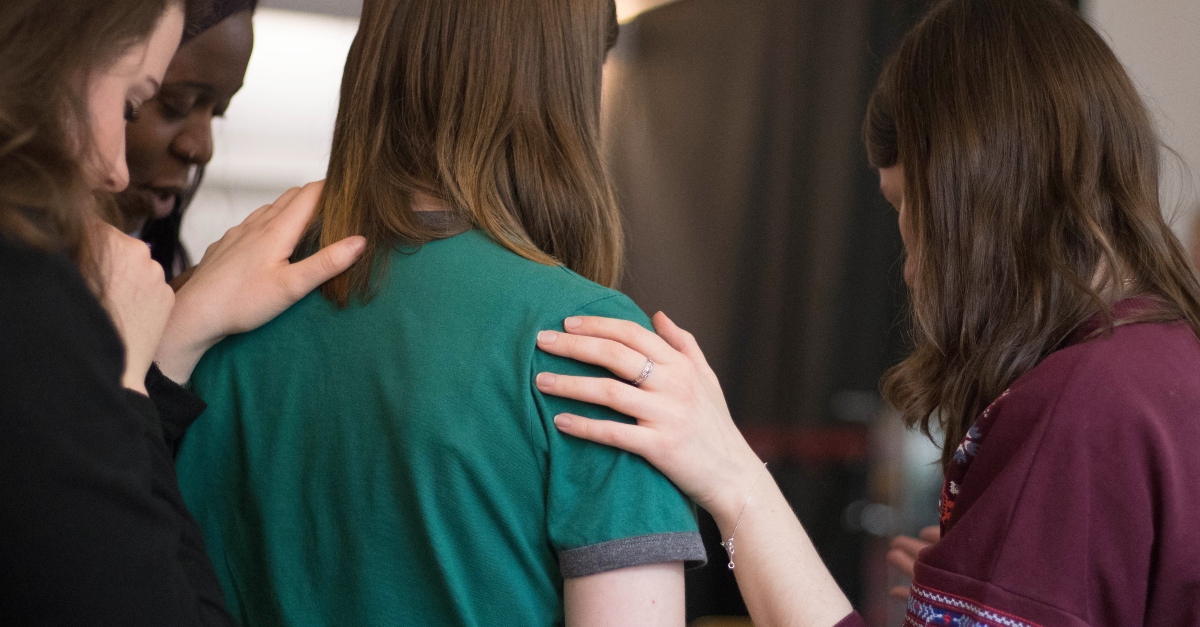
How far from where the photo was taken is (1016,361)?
100 centimetres

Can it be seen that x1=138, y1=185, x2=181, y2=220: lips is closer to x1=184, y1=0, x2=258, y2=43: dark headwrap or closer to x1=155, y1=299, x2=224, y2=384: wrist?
x1=184, y1=0, x2=258, y2=43: dark headwrap

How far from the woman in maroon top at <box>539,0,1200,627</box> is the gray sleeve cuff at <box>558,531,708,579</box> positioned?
0.07m

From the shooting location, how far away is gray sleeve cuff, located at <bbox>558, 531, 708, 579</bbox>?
76 cm

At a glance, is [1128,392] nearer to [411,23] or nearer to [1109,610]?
[1109,610]

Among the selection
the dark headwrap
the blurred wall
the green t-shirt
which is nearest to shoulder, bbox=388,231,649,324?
the green t-shirt

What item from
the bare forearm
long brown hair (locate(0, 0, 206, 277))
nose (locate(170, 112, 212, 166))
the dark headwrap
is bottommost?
the bare forearm

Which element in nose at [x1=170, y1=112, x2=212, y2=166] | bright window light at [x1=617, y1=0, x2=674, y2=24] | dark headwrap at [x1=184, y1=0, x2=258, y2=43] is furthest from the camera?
bright window light at [x1=617, y1=0, x2=674, y2=24]

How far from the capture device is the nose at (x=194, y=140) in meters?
1.47

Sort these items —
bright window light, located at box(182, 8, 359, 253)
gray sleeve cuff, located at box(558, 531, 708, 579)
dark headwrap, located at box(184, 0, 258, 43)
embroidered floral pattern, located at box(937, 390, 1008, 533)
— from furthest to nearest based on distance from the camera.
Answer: bright window light, located at box(182, 8, 359, 253) < dark headwrap, located at box(184, 0, 258, 43) < embroidered floral pattern, located at box(937, 390, 1008, 533) < gray sleeve cuff, located at box(558, 531, 708, 579)

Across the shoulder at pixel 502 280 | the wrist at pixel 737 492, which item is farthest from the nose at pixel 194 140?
the wrist at pixel 737 492

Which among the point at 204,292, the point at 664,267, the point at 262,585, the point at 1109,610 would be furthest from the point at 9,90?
the point at 664,267

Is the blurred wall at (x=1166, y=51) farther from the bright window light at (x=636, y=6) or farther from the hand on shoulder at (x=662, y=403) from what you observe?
the hand on shoulder at (x=662, y=403)

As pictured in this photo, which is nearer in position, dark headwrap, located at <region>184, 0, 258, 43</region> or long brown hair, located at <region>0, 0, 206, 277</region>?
long brown hair, located at <region>0, 0, 206, 277</region>

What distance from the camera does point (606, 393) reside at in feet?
2.62
